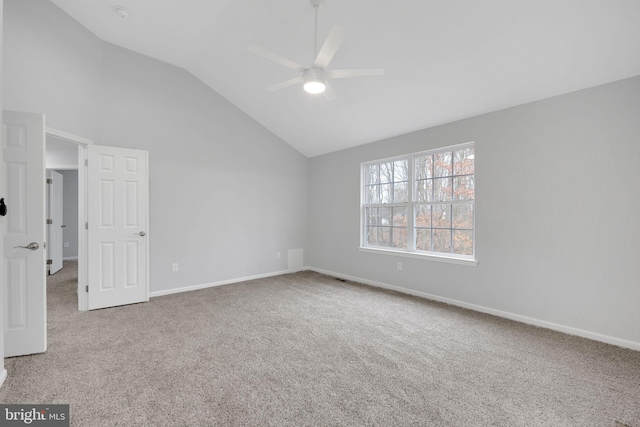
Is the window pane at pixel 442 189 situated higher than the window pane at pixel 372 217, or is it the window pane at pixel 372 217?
the window pane at pixel 442 189

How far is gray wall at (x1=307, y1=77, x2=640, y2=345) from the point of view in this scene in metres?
2.60

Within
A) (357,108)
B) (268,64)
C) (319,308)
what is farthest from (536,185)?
(268,64)

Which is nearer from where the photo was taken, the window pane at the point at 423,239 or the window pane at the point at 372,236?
the window pane at the point at 423,239

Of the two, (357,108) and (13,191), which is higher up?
(357,108)

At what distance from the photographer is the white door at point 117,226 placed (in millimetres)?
3492

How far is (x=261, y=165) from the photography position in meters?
5.30

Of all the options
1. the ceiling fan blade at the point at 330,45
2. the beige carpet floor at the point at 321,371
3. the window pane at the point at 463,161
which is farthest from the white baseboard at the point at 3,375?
the window pane at the point at 463,161

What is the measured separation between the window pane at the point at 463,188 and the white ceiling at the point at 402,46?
2.67 feet

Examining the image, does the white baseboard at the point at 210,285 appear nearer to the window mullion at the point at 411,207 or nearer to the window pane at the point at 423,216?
the window mullion at the point at 411,207

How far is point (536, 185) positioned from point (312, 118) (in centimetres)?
316

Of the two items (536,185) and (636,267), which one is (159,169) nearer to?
(536,185)

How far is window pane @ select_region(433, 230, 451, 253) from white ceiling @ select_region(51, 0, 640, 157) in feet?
5.01

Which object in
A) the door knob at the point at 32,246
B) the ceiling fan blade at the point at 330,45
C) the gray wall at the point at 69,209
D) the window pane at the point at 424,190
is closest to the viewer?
the ceiling fan blade at the point at 330,45

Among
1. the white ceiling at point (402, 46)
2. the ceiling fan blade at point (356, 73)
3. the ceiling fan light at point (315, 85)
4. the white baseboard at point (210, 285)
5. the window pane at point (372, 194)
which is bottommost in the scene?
the white baseboard at point (210, 285)
